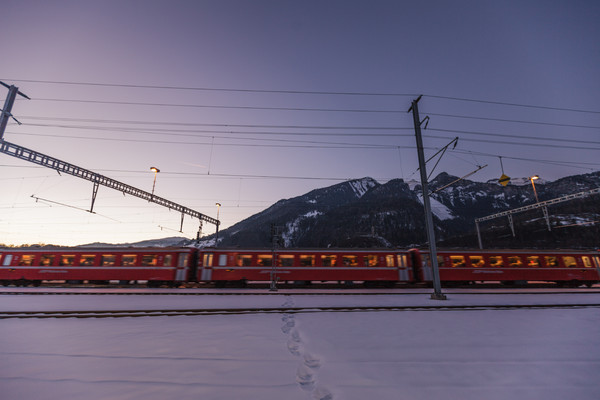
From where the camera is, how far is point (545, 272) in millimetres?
16984

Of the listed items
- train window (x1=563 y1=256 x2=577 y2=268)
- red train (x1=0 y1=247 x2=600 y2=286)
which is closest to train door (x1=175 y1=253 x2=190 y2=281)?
red train (x1=0 y1=247 x2=600 y2=286)

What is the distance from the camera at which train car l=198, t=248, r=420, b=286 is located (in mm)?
16344

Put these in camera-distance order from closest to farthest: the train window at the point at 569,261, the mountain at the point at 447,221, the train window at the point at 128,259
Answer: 1. the train window at the point at 128,259
2. the train window at the point at 569,261
3. the mountain at the point at 447,221

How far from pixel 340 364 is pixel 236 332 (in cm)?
266

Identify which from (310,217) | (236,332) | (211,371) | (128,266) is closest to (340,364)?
(211,371)

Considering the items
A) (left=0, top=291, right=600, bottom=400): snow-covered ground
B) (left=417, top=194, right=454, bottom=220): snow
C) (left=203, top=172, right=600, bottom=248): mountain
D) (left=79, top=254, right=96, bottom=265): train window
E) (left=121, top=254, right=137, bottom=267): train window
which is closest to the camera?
(left=0, top=291, right=600, bottom=400): snow-covered ground

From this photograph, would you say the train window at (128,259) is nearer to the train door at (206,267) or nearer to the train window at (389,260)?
the train door at (206,267)

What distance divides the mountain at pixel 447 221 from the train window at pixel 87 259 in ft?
42.9

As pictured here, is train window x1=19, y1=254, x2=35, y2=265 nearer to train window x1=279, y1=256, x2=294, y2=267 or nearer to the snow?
train window x1=279, y1=256, x2=294, y2=267

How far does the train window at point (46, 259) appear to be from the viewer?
17.1m

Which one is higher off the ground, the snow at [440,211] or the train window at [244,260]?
the snow at [440,211]

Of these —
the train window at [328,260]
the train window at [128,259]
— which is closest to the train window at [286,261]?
the train window at [328,260]

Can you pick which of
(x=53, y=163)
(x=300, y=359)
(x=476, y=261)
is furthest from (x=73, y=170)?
(x=476, y=261)

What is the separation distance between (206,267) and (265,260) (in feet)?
13.1
